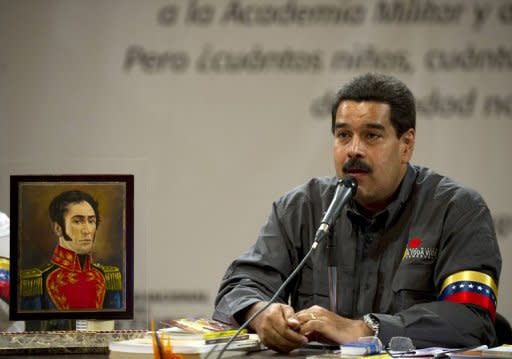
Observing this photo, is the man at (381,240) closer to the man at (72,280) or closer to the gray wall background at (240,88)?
the man at (72,280)

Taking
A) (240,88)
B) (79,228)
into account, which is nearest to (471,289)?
(79,228)

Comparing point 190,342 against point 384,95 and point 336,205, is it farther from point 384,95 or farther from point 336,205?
point 384,95

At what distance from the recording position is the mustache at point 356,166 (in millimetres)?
2795

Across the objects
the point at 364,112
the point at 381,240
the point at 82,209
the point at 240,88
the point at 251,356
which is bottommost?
the point at 251,356

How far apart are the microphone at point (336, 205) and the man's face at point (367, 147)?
0.17 meters

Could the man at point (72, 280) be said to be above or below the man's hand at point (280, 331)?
above

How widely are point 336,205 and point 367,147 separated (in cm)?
59

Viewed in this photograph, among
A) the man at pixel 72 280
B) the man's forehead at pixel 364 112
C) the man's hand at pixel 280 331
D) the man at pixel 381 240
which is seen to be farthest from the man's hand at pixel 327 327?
the man's forehead at pixel 364 112

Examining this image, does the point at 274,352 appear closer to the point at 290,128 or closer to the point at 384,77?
the point at 384,77

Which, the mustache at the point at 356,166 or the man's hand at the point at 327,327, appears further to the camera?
the mustache at the point at 356,166

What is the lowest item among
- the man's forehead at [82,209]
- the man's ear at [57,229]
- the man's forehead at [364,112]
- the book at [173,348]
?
the book at [173,348]

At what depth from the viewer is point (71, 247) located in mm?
2303

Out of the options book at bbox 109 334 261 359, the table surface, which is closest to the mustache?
the table surface

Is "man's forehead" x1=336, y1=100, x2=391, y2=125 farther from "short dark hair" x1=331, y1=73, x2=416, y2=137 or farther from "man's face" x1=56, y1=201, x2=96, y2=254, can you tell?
"man's face" x1=56, y1=201, x2=96, y2=254
